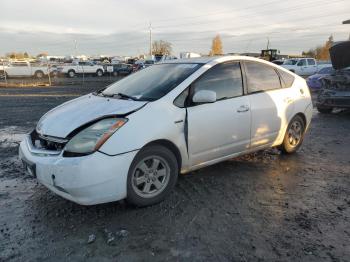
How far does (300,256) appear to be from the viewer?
10.0ft

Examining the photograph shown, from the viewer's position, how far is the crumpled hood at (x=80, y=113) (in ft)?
12.5

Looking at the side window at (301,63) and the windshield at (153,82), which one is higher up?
the side window at (301,63)

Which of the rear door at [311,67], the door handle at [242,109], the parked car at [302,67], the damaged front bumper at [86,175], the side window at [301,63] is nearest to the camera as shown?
the damaged front bumper at [86,175]

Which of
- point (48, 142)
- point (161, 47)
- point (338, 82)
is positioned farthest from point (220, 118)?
point (161, 47)

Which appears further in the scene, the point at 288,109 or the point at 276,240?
the point at 288,109

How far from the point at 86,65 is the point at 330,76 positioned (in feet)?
112

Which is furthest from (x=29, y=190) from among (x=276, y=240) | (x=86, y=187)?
(x=276, y=240)

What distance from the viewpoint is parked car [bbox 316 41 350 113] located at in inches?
369

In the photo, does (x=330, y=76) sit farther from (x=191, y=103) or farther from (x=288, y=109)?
(x=191, y=103)

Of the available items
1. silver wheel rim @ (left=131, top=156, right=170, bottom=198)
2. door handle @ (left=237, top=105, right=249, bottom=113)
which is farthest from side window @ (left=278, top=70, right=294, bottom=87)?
silver wheel rim @ (left=131, top=156, right=170, bottom=198)

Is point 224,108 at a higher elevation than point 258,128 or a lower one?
higher

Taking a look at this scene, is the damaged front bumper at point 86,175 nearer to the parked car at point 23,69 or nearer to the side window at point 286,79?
the side window at point 286,79

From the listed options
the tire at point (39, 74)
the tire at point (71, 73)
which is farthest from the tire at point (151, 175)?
the tire at point (71, 73)

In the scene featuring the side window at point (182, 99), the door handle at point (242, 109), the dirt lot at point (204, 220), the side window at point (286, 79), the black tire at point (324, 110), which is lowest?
the dirt lot at point (204, 220)
